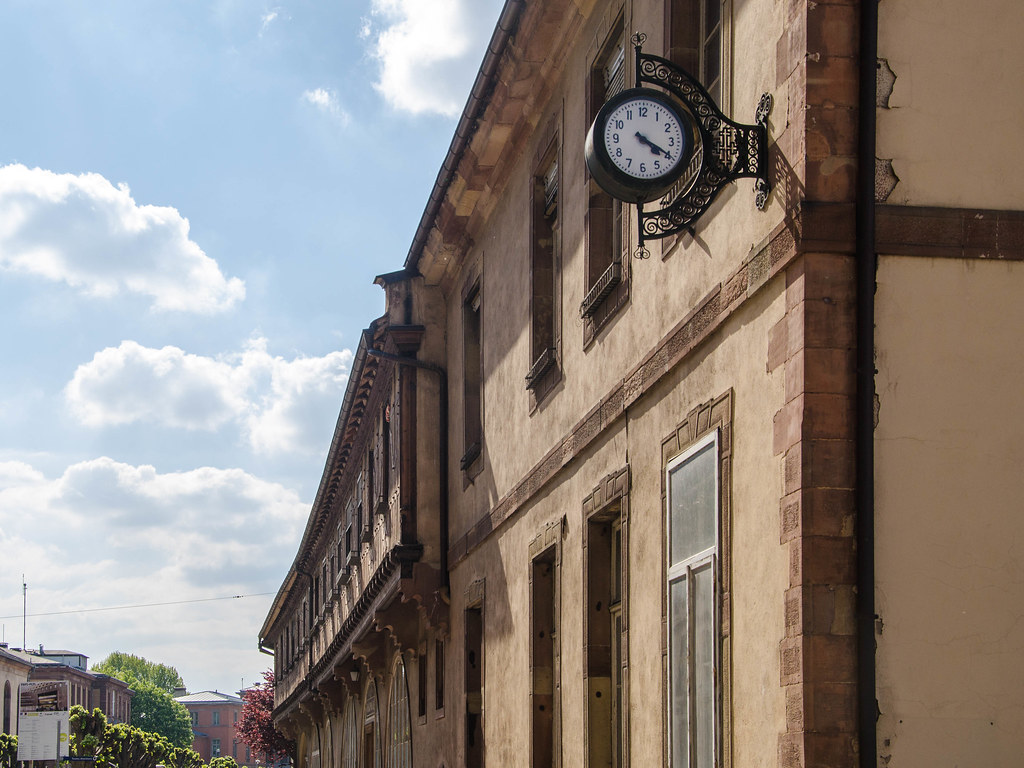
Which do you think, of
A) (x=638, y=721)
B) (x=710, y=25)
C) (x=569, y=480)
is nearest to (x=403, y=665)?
(x=569, y=480)

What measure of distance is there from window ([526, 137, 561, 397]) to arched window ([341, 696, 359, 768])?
55.6 feet

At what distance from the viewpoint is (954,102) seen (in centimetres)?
730

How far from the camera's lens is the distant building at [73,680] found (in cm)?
8906

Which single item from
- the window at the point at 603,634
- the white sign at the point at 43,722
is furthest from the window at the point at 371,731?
the white sign at the point at 43,722

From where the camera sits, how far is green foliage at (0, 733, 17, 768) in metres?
70.0

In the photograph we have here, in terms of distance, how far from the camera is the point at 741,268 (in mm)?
7957

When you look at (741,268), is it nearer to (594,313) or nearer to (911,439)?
(911,439)

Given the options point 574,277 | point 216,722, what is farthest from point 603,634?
point 216,722

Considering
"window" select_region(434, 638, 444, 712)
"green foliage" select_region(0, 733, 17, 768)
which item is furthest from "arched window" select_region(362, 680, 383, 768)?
"green foliage" select_region(0, 733, 17, 768)

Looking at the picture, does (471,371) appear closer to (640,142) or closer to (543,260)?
(543,260)

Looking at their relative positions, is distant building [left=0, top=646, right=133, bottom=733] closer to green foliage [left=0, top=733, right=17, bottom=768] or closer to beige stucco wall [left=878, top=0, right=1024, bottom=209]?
green foliage [left=0, top=733, right=17, bottom=768]

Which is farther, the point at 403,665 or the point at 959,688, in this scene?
the point at 403,665

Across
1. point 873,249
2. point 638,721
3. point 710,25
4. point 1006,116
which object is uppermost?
point 710,25

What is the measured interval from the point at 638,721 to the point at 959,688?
9.95 feet
